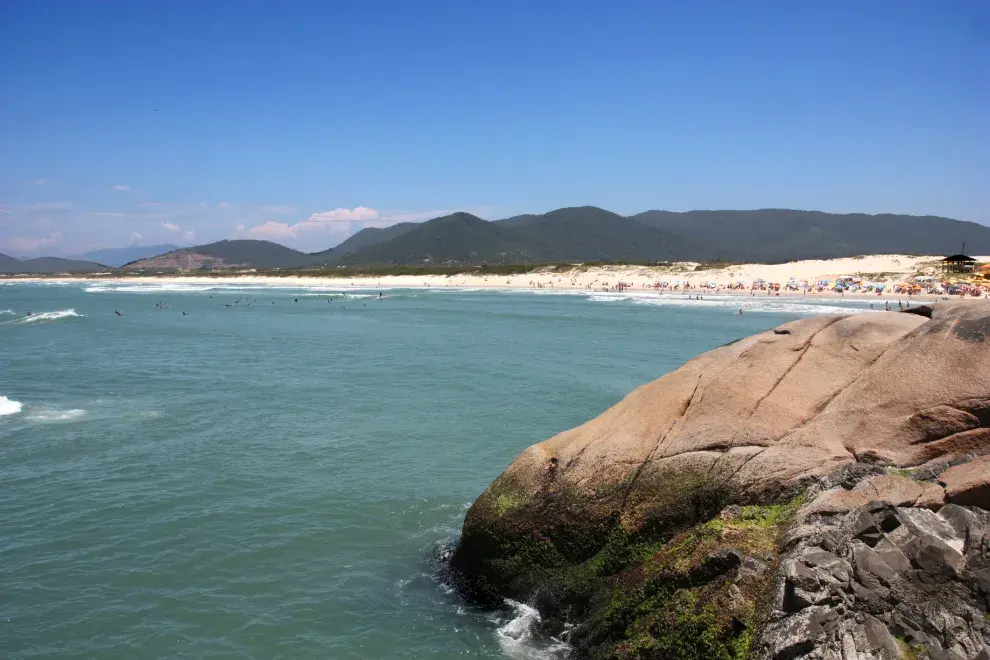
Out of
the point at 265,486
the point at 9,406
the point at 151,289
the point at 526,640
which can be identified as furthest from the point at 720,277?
the point at 151,289

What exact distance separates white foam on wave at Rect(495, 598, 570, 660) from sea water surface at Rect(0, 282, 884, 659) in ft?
0.11

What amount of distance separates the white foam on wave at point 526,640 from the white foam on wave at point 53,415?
19115 mm

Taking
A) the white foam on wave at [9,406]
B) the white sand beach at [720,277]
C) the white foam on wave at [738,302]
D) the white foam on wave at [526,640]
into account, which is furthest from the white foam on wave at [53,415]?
the white sand beach at [720,277]

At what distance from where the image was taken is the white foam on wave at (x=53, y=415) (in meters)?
22.2

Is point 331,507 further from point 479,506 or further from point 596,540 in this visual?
point 596,540

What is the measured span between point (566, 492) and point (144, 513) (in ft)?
33.3

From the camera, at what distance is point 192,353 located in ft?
127

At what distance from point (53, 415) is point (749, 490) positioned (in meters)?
23.9

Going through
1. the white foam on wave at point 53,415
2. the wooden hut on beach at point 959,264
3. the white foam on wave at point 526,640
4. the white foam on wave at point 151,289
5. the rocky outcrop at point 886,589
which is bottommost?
the white foam on wave at point 526,640

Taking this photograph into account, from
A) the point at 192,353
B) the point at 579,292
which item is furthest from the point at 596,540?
the point at 579,292

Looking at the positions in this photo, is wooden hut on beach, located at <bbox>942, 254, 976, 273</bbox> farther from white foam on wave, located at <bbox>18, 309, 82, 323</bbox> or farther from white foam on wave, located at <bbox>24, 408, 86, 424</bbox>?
white foam on wave, located at <bbox>18, 309, 82, 323</bbox>

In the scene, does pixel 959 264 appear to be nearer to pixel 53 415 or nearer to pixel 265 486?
pixel 265 486

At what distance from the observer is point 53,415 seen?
22.9 meters

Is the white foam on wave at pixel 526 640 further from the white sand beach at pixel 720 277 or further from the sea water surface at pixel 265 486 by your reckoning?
the white sand beach at pixel 720 277
